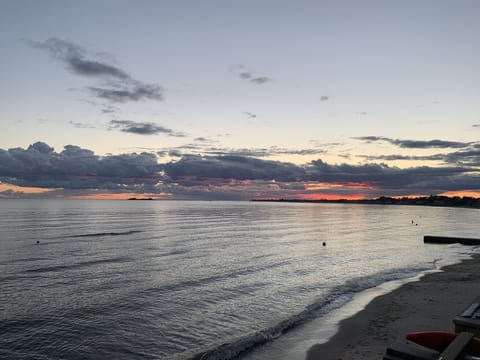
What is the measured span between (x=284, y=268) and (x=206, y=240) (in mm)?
26337

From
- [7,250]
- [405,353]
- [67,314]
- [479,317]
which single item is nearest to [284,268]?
[67,314]

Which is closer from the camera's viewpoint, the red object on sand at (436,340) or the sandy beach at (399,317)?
the red object on sand at (436,340)

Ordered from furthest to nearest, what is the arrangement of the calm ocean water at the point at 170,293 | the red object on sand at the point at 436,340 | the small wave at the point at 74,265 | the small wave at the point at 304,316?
the small wave at the point at 74,265
the calm ocean water at the point at 170,293
the small wave at the point at 304,316
the red object on sand at the point at 436,340

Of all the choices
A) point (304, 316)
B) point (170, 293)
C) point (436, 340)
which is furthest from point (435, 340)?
point (170, 293)

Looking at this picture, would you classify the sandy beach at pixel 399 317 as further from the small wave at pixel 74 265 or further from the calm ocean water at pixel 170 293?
the small wave at pixel 74 265

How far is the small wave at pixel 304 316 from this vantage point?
16609mm

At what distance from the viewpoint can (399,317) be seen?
21.1m

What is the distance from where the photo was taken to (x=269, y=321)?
69.9 feet

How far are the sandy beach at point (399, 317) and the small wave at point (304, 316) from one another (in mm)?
2256

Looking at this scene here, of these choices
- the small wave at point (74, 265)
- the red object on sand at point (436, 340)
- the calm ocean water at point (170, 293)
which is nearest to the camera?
the red object on sand at point (436, 340)

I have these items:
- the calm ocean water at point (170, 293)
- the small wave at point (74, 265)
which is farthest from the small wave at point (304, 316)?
the small wave at point (74, 265)

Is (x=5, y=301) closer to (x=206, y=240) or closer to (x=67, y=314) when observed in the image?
(x=67, y=314)

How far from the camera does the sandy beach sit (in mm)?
16641

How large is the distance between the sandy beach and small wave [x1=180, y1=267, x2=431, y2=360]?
2.26 m
